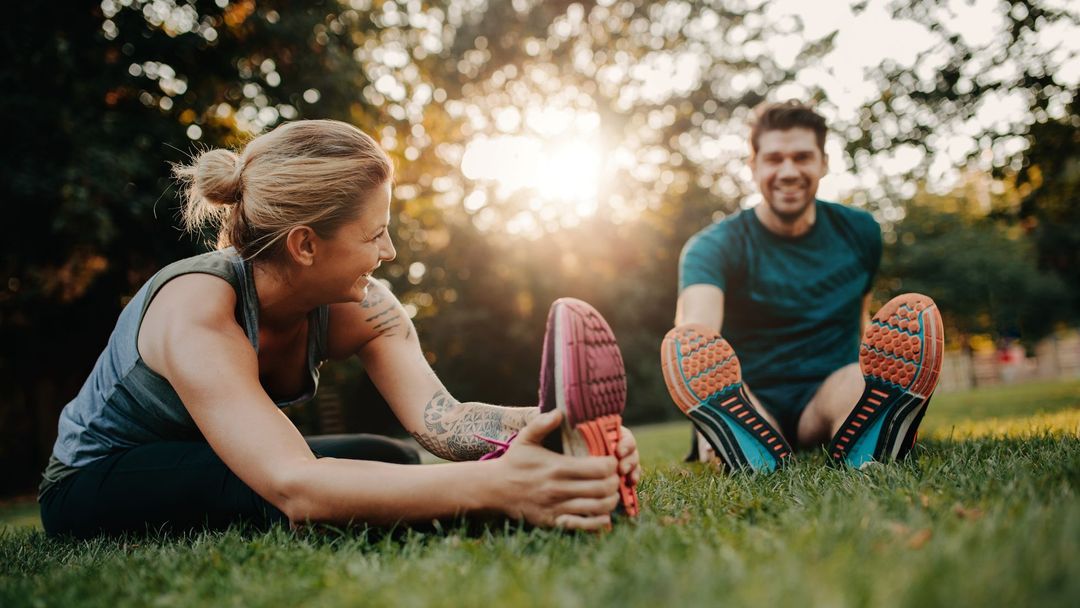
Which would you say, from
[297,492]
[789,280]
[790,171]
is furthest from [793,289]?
[297,492]

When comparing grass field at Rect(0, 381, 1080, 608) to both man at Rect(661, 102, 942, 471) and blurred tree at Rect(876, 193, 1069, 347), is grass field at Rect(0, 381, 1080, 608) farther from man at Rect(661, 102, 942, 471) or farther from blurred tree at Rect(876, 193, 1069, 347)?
blurred tree at Rect(876, 193, 1069, 347)

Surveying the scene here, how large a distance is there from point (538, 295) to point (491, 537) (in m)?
17.5

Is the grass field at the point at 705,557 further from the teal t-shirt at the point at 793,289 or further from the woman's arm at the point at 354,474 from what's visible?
the teal t-shirt at the point at 793,289

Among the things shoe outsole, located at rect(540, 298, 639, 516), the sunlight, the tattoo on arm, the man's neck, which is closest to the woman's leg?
the tattoo on arm

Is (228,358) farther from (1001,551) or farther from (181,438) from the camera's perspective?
(1001,551)

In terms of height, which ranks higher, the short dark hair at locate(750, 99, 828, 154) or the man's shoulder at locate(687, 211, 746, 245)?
the short dark hair at locate(750, 99, 828, 154)

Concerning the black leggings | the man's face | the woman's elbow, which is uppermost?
the man's face

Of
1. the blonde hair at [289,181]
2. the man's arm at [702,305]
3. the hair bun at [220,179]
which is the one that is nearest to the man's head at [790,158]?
the man's arm at [702,305]

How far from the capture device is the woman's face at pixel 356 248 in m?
2.22

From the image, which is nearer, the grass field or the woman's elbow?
the grass field

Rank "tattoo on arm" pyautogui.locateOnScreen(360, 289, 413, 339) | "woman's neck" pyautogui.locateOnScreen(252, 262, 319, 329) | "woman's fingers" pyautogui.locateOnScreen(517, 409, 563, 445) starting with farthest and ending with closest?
"tattoo on arm" pyautogui.locateOnScreen(360, 289, 413, 339) < "woman's neck" pyautogui.locateOnScreen(252, 262, 319, 329) < "woman's fingers" pyautogui.locateOnScreen(517, 409, 563, 445)

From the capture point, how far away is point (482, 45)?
17.0 meters

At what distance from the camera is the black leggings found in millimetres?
2197

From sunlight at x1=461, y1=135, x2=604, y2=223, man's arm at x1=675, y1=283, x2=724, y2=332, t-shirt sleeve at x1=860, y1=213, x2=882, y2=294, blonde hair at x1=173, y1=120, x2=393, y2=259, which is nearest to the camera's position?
blonde hair at x1=173, y1=120, x2=393, y2=259
